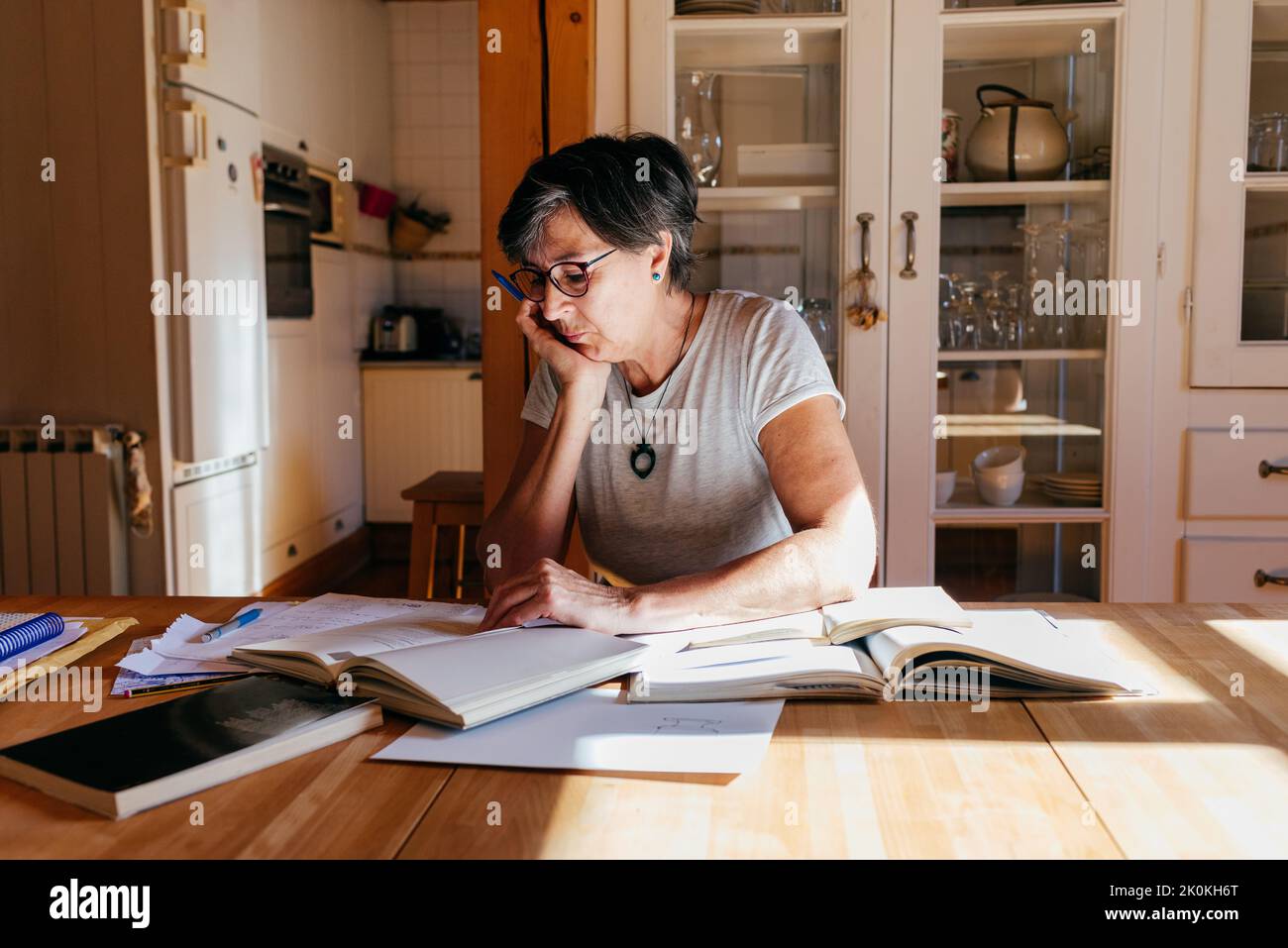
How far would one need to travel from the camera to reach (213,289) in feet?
10.4

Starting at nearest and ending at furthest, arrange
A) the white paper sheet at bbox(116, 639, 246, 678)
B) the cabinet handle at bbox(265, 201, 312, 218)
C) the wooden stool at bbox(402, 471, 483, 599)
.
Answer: the white paper sheet at bbox(116, 639, 246, 678), the wooden stool at bbox(402, 471, 483, 599), the cabinet handle at bbox(265, 201, 312, 218)

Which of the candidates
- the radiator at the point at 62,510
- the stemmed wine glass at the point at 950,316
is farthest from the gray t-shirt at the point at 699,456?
the radiator at the point at 62,510

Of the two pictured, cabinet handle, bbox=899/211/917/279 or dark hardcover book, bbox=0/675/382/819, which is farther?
cabinet handle, bbox=899/211/917/279

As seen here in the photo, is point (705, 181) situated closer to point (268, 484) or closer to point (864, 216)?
point (864, 216)

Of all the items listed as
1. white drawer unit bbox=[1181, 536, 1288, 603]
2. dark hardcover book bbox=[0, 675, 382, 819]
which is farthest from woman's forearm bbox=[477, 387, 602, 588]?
white drawer unit bbox=[1181, 536, 1288, 603]

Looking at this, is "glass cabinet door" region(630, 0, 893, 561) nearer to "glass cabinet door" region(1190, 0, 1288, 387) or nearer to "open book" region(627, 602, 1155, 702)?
"glass cabinet door" region(1190, 0, 1288, 387)

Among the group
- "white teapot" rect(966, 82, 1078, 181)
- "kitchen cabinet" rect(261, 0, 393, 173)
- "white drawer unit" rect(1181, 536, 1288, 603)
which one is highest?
"kitchen cabinet" rect(261, 0, 393, 173)

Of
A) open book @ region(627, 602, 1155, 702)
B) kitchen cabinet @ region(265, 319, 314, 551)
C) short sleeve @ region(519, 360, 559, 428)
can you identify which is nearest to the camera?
open book @ region(627, 602, 1155, 702)

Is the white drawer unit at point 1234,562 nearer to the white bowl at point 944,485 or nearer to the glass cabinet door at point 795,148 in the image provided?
the white bowl at point 944,485

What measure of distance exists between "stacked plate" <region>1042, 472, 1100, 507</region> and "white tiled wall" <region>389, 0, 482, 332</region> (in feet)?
10.8

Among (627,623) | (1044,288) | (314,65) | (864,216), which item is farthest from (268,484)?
(627,623)

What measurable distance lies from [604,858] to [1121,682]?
585 millimetres

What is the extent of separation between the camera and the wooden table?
748mm
